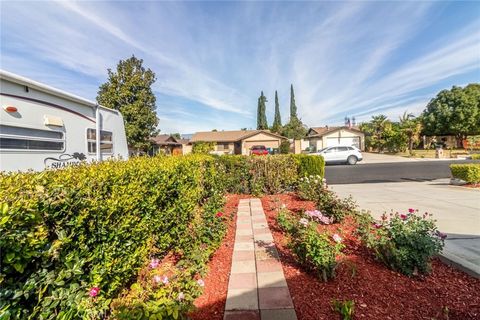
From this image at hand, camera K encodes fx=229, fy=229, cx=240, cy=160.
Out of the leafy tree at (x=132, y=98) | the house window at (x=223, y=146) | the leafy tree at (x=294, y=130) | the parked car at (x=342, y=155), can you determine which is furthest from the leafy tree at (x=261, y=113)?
the leafy tree at (x=132, y=98)

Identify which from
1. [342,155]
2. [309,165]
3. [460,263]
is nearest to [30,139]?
[460,263]

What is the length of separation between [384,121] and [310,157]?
3280cm

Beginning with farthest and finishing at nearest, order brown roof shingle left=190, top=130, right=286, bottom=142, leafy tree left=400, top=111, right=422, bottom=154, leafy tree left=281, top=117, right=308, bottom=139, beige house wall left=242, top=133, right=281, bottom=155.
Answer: leafy tree left=281, top=117, right=308, bottom=139
brown roof shingle left=190, top=130, right=286, bottom=142
beige house wall left=242, top=133, right=281, bottom=155
leafy tree left=400, top=111, right=422, bottom=154

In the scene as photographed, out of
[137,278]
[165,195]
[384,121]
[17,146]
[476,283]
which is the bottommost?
[476,283]

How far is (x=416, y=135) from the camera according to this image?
31.9 metres

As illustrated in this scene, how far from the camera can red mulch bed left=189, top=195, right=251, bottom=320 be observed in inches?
89.5

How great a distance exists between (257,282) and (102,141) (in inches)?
240

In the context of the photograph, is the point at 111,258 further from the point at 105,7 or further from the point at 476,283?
the point at 105,7

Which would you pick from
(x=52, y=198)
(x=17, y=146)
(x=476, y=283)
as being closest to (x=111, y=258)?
(x=52, y=198)

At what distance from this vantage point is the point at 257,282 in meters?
2.78

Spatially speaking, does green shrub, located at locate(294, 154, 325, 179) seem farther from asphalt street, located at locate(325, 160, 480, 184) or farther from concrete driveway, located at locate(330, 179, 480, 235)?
asphalt street, located at locate(325, 160, 480, 184)

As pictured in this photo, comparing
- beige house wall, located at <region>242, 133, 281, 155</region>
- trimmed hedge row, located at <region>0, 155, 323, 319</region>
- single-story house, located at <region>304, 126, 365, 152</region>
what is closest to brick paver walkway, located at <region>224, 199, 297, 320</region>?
trimmed hedge row, located at <region>0, 155, 323, 319</region>

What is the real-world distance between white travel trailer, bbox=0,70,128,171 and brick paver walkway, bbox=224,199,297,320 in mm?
3218

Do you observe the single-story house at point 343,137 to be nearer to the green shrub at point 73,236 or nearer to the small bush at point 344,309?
the small bush at point 344,309
